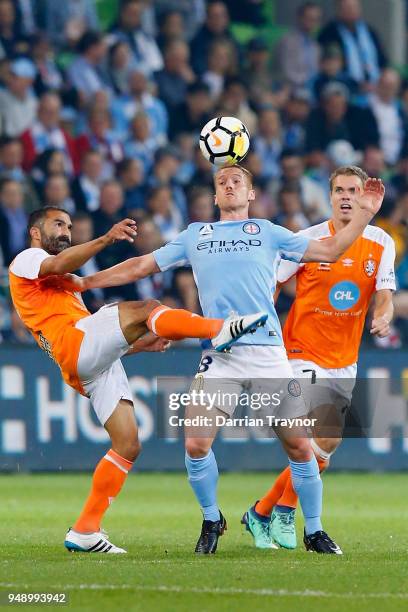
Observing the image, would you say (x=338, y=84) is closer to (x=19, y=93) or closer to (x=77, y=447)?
(x=19, y=93)

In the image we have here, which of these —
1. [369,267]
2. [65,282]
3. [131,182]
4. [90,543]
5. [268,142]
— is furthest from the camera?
[268,142]

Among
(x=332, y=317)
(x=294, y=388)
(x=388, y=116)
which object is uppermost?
(x=388, y=116)

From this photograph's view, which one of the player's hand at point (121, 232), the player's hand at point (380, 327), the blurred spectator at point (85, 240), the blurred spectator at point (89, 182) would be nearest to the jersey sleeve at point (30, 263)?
the player's hand at point (121, 232)

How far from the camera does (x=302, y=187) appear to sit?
63.8 feet

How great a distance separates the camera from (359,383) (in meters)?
15.8

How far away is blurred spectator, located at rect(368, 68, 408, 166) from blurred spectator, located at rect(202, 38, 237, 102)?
2.58 meters

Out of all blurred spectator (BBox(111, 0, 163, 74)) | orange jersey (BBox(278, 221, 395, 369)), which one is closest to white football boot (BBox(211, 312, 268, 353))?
orange jersey (BBox(278, 221, 395, 369))

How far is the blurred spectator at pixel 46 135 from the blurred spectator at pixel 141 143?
1.08 meters

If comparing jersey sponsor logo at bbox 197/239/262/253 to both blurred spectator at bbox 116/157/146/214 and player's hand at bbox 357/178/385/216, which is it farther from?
blurred spectator at bbox 116/157/146/214

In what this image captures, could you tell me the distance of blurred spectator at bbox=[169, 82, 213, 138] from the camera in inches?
746

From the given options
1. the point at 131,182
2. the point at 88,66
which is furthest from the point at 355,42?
the point at 131,182

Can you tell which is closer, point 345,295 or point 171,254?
point 171,254

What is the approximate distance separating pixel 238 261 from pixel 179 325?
54 centimetres

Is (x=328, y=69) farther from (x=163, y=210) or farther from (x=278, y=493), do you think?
(x=278, y=493)
